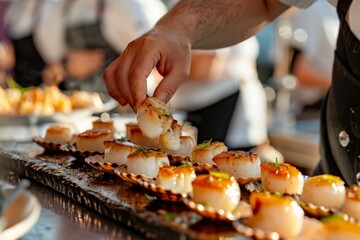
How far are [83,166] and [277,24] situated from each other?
3.84 meters

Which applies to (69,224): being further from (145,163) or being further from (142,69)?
(142,69)

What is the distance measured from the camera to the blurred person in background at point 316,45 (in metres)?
5.47

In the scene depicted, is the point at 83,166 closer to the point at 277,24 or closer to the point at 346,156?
Answer: the point at 346,156

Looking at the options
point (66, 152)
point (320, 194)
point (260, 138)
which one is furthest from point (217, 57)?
point (320, 194)

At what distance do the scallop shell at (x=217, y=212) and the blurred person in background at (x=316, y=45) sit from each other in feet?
13.4

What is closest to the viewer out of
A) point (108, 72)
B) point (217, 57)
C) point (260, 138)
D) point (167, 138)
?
point (167, 138)

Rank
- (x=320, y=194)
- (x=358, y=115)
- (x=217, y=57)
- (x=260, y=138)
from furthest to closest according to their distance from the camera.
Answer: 1. (x=260, y=138)
2. (x=217, y=57)
3. (x=358, y=115)
4. (x=320, y=194)

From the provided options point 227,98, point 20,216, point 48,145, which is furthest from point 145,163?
point 227,98

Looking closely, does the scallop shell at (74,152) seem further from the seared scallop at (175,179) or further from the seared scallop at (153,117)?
the seared scallop at (175,179)

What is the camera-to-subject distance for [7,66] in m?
5.41

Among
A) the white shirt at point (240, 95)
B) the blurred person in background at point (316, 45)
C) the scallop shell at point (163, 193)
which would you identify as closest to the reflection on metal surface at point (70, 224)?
the scallop shell at point (163, 193)

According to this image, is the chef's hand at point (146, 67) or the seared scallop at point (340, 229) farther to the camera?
the chef's hand at point (146, 67)

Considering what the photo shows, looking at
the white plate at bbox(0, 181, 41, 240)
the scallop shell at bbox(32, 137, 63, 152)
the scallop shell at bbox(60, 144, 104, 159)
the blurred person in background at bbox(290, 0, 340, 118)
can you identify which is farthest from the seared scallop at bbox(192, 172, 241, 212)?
the blurred person in background at bbox(290, 0, 340, 118)

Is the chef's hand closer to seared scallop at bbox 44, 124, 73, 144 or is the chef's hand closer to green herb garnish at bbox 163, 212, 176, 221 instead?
seared scallop at bbox 44, 124, 73, 144
